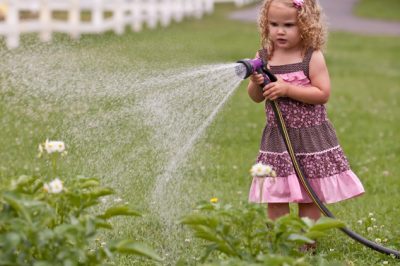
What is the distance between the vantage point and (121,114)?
6.80 m

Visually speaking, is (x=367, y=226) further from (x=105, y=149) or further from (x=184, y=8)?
(x=184, y=8)

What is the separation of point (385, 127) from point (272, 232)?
6056 mm

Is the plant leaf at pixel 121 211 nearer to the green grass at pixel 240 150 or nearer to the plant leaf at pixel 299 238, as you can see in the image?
the plant leaf at pixel 299 238

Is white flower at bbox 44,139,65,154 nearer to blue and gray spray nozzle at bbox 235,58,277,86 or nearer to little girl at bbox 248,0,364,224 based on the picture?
blue and gray spray nozzle at bbox 235,58,277,86

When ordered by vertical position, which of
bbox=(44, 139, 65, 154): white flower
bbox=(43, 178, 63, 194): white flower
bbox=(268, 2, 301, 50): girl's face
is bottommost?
bbox=(43, 178, 63, 194): white flower

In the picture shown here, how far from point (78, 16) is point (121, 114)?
9399mm

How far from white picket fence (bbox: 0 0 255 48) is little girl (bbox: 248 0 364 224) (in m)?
9.15

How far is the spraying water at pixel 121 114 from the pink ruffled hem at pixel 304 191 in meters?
0.48

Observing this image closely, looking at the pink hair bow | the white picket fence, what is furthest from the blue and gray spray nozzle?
the white picket fence

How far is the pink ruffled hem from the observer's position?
462cm

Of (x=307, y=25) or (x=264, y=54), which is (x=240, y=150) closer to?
(x=264, y=54)

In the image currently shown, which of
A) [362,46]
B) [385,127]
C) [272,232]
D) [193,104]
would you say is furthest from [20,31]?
[272,232]

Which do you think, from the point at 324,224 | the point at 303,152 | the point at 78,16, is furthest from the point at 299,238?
the point at 78,16

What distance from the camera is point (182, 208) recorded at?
214 inches
